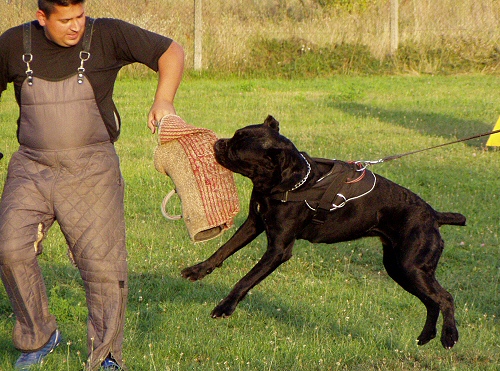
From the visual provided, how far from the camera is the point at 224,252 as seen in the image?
445cm

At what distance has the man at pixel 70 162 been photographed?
3729mm

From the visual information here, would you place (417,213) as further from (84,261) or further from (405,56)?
(405,56)

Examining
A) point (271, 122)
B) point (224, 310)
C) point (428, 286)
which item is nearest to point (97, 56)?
point (271, 122)

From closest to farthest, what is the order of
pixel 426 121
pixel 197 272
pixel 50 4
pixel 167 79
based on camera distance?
1. pixel 50 4
2. pixel 167 79
3. pixel 197 272
4. pixel 426 121

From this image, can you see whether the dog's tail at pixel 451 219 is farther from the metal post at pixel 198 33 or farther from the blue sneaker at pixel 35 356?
the metal post at pixel 198 33

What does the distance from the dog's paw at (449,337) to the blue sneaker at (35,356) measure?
7.01ft

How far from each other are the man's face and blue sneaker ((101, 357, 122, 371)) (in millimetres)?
1539

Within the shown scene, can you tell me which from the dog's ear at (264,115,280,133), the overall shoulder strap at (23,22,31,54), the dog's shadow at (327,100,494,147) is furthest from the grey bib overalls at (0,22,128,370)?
the dog's shadow at (327,100,494,147)

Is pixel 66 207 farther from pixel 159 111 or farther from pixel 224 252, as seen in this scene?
pixel 224 252

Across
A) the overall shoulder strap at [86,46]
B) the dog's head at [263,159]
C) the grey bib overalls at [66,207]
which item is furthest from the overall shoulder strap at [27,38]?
the dog's head at [263,159]

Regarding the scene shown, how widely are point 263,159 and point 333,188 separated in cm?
48

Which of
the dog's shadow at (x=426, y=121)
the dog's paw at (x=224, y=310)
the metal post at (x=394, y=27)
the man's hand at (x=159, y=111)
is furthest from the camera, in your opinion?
the metal post at (x=394, y=27)

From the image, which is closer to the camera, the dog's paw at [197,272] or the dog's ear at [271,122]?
the dog's paw at [197,272]

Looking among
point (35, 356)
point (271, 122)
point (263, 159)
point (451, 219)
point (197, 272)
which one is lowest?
point (35, 356)
